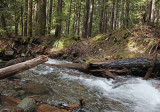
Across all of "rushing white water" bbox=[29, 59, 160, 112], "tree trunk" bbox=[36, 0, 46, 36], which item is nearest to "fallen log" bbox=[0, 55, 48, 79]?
"rushing white water" bbox=[29, 59, 160, 112]

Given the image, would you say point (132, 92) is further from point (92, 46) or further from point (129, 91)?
point (92, 46)

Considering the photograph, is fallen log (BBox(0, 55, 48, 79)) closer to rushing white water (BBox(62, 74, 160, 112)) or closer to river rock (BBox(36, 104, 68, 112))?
river rock (BBox(36, 104, 68, 112))

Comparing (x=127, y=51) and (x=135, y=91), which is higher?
(x=127, y=51)

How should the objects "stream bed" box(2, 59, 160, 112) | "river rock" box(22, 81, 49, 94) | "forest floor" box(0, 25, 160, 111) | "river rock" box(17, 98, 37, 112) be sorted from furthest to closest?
"forest floor" box(0, 25, 160, 111), "river rock" box(22, 81, 49, 94), "stream bed" box(2, 59, 160, 112), "river rock" box(17, 98, 37, 112)

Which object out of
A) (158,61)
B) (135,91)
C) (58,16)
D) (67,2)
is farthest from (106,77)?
(67,2)

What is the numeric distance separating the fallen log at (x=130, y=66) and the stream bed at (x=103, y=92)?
0.34m

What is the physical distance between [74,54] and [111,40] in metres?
2.95

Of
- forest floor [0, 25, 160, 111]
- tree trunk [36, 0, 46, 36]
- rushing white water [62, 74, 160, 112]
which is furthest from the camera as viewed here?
tree trunk [36, 0, 46, 36]

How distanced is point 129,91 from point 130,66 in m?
1.29

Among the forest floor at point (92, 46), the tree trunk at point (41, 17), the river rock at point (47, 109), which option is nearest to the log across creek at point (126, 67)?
the forest floor at point (92, 46)

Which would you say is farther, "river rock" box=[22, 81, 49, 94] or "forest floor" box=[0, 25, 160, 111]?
"forest floor" box=[0, 25, 160, 111]

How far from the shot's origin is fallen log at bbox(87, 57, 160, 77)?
5.52 metres

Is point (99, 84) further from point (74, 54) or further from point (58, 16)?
point (58, 16)

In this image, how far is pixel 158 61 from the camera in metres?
5.38
